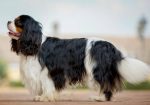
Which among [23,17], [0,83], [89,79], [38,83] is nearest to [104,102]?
[89,79]

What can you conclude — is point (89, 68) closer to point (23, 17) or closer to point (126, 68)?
point (126, 68)

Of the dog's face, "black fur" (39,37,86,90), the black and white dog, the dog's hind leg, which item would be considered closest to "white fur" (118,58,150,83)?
the black and white dog

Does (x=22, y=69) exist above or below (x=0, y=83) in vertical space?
above

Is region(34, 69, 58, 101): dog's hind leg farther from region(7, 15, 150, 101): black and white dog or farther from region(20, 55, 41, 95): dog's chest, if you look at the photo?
region(20, 55, 41, 95): dog's chest

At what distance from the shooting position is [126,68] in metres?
10.9

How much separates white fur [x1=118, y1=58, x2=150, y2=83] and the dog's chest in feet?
4.57

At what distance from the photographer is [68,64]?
10.9 meters

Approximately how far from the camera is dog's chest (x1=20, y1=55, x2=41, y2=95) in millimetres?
10906

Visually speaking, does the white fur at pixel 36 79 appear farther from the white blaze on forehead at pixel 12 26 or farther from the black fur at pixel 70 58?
the white blaze on forehead at pixel 12 26

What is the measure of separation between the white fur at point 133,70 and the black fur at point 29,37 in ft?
4.74

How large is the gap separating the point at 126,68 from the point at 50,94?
52.9 inches

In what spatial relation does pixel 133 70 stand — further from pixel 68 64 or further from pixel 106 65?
pixel 68 64

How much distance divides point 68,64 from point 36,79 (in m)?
0.59

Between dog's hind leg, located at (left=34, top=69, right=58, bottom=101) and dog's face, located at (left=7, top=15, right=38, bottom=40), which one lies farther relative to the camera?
dog's face, located at (left=7, top=15, right=38, bottom=40)
